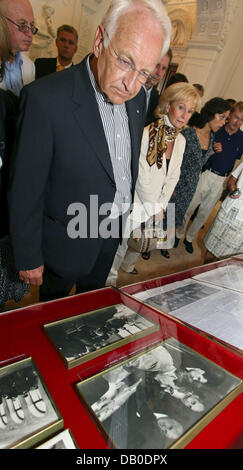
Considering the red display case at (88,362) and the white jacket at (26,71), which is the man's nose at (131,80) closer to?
the red display case at (88,362)

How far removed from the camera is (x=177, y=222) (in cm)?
334

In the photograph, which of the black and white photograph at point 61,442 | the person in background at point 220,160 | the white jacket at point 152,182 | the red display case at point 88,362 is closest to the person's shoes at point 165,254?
the person in background at point 220,160

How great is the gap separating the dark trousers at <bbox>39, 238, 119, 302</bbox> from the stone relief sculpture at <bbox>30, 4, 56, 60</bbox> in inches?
227

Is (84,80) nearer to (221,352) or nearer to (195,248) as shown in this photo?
(221,352)

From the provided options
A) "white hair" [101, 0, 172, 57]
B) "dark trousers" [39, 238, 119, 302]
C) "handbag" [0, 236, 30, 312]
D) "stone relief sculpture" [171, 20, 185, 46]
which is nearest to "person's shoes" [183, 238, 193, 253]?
"dark trousers" [39, 238, 119, 302]

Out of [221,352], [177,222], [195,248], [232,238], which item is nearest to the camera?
[221,352]

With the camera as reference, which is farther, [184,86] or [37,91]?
[184,86]

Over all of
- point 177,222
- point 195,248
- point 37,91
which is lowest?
point 195,248

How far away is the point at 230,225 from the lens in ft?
8.34

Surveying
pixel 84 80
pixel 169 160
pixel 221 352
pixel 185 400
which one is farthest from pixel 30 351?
pixel 169 160

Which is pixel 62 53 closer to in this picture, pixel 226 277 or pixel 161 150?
pixel 161 150

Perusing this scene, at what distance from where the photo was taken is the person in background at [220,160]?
3.52 metres

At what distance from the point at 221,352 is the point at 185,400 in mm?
298

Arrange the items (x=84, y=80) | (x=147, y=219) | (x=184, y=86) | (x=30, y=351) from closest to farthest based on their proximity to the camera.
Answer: (x=30, y=351), (x=84, y=80), (x=184, y=86), (x=147, y=219)
